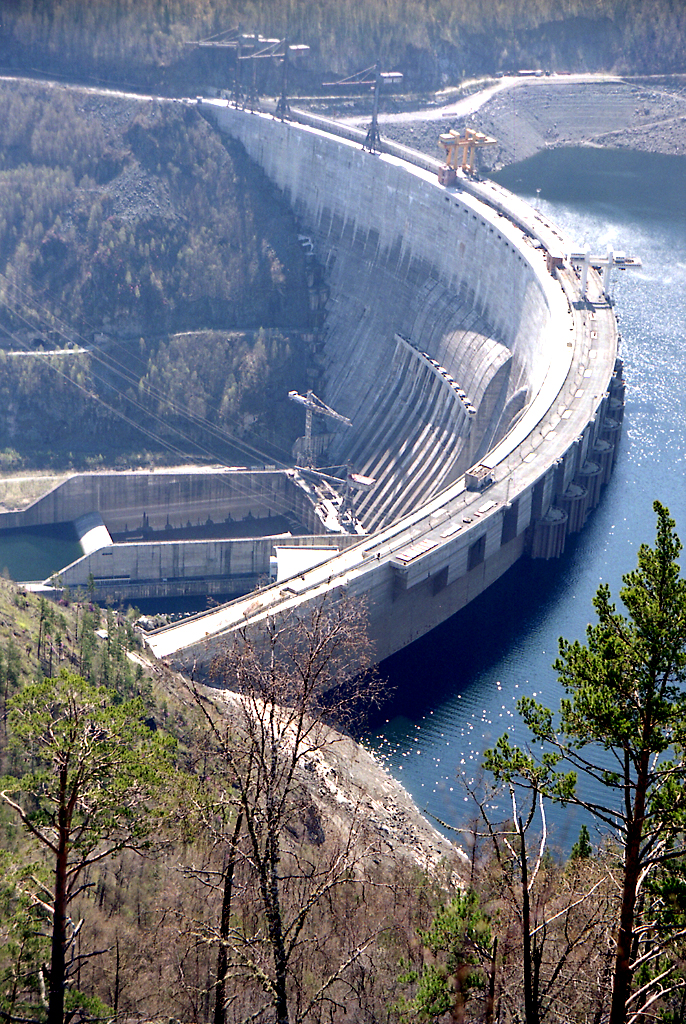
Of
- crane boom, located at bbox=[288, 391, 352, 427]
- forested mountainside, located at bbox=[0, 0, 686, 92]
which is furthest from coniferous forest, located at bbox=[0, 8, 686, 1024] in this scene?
crane boom, located at bbox=[288, 391, 352, 427]

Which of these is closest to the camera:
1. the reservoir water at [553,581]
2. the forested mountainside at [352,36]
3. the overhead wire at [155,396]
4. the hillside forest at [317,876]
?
the hillside forest at [317,876]

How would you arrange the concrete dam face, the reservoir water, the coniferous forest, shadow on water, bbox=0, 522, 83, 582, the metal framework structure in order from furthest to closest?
the metal framework structure
shadow on water, bbox=0, 522, 83, 582
the concrete dam face
the reservoir water
the coniferous forest

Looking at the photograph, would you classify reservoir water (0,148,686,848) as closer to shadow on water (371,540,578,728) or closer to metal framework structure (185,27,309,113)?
shadow on water (371,540,578,728)

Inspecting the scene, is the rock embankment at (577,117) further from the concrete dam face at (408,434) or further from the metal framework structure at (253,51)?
the concrete dam face at (408,434)

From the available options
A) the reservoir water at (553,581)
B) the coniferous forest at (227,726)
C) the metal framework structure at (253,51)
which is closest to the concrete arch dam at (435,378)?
the reservoir water at (553,581)

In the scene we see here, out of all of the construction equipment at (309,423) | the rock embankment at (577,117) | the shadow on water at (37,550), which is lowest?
the shadow on water at (37,550)

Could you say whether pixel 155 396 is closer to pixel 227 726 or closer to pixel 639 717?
pixel 227 726

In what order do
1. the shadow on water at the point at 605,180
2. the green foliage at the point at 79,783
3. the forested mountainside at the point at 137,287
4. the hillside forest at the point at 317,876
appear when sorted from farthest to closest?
1. the shadow on water at the point at 605,180
2. the forested mountainside at the point at 137,287
3. the green foliage at the point at 79,783
4. the hillside forest at the point at 317,876

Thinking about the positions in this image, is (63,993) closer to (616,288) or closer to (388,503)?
(388,503)
